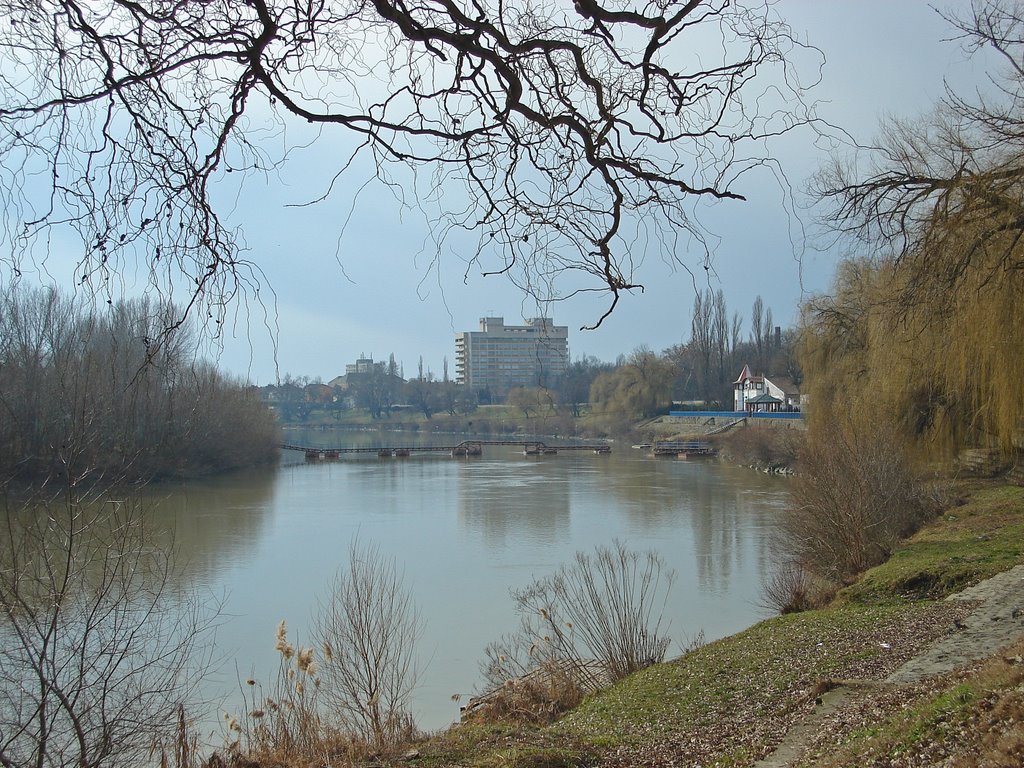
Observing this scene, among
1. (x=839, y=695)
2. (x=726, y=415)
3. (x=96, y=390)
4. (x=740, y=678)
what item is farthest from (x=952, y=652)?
(x=726, y=415)

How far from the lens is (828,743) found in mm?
4492

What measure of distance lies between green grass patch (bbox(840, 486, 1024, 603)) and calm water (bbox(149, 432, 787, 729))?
249 centimetres

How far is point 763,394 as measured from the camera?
2429 inches

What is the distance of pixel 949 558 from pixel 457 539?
524 inches

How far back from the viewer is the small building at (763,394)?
5800 centimetres

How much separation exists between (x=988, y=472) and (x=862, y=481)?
691 cm

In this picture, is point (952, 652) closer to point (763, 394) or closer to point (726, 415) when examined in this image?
point (726, 415)

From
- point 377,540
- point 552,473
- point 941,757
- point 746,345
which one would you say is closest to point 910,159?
point 941,757

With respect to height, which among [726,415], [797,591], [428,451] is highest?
[726,415]

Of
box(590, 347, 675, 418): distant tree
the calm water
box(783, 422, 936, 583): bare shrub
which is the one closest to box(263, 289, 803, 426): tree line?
box(590, 347, 675, 418): distant tree

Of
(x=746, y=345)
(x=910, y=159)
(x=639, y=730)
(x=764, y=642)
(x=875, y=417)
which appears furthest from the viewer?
(x=746, y=345)

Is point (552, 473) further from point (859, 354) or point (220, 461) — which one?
point (859, 354)

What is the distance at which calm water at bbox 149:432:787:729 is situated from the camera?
42.1 feet

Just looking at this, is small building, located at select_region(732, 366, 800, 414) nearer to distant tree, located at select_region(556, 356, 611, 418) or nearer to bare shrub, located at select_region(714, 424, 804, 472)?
bare shrub, located at select_region(714, 424, 804, 472)
